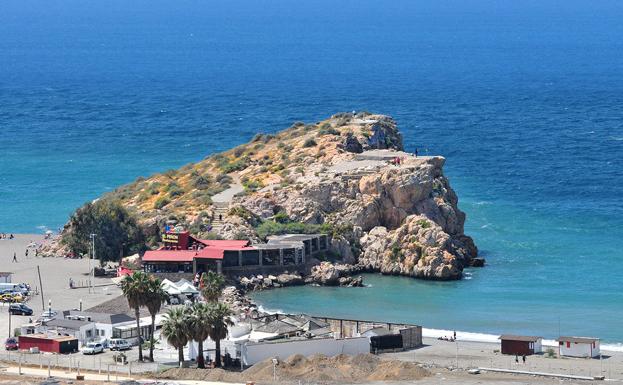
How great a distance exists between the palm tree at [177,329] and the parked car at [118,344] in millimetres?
7012

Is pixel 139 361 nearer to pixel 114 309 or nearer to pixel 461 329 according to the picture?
pixel 114 309

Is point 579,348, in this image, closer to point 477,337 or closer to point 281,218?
point 477,337

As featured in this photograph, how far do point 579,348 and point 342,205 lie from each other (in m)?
32.4

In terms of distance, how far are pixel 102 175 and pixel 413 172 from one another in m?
48.6

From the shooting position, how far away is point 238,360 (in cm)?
9694

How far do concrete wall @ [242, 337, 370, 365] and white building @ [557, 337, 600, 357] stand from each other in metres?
11.1

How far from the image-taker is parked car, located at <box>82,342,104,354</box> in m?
100

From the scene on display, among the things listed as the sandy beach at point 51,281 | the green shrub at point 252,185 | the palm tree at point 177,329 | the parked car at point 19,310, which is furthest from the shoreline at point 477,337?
the green shrub at point 252,185

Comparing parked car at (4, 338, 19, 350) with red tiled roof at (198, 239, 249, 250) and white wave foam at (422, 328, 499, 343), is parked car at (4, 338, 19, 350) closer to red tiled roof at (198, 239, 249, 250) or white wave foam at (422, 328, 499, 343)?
white wave foam at (422, 328, 499, 343)

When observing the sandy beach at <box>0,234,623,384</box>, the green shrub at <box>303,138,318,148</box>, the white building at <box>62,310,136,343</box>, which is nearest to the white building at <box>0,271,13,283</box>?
the sandy beach at <box>0,234,623,384</box>

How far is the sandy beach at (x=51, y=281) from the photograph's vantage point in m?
111

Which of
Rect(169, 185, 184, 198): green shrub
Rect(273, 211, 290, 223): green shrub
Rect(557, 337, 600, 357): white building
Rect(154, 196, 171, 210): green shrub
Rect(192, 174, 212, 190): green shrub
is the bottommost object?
Rect(557, 337, 600, 357): white building

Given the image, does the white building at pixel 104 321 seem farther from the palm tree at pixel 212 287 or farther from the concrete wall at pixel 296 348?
the concrete wall at pixel 296 348

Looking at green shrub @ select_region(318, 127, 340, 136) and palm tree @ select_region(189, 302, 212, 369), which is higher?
green shrub @ select_region(318, 127, 340, 136)
